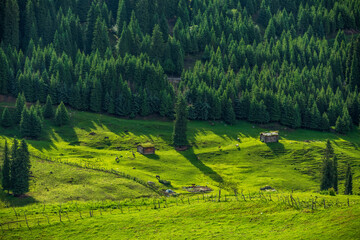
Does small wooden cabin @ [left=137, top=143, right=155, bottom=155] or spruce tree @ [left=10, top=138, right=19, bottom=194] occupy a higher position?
spruce tree @ [left=10, top=138, right=19, bottom=194]

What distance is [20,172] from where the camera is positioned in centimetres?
12069

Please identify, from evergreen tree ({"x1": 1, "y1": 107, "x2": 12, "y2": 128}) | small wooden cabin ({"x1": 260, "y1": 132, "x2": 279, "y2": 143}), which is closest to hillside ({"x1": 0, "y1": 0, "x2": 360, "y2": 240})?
evergreen tree ({"x1": 1, "y1": 107, "x2": 12, "y2": 128})

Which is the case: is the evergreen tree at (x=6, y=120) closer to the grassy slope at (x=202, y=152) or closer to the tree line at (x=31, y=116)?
the tree line at (x=31, y=116)

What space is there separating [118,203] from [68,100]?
329 ft

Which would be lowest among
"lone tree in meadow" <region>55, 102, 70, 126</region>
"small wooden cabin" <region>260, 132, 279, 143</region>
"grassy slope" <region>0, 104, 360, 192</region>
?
"grassy slope" <region>0, 104, 360, 192</region>

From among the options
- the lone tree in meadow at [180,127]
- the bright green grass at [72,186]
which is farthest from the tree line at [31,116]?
the lone tree in meadow at [180,127]

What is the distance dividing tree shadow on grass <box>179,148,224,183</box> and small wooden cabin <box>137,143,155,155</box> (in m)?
9.71

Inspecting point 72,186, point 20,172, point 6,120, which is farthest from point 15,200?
point 6,120

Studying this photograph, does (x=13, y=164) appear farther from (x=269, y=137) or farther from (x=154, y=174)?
(x=269, y=137)

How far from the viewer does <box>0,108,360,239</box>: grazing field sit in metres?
87.4

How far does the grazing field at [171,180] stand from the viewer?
3440 inches

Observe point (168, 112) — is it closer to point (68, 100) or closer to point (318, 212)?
point (68, 100)

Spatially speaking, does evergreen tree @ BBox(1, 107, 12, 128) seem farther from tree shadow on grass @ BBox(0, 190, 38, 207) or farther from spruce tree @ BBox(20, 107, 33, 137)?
tree shadow on grass @ BBox(0, 190, 38, 207)

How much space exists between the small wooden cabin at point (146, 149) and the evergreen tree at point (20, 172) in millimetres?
45238
